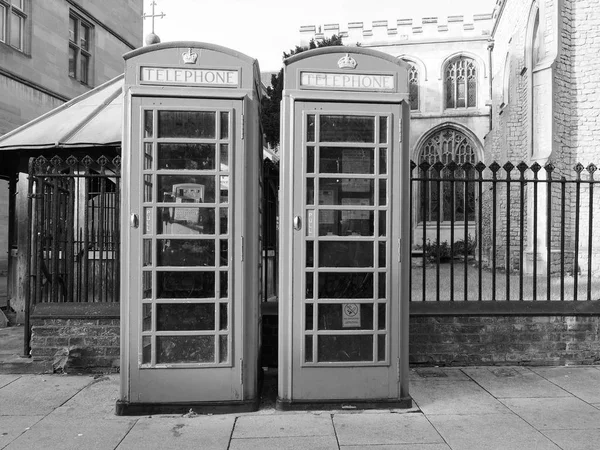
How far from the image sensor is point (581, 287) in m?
11.3

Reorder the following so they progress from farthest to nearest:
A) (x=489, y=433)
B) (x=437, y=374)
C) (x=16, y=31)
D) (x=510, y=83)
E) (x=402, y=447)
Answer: (x=510, y=83) < (x=16, y=31) < (x=437, y=374) < (x=489, y=433) < (x=402, y=447)

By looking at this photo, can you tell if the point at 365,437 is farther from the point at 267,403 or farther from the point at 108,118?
the point at 108,118

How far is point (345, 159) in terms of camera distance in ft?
15.1

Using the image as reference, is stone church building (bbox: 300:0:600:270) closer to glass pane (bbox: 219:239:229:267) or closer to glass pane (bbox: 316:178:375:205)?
glass pane (bbox: 316:178:375:205)

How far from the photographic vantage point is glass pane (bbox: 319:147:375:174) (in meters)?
4.61

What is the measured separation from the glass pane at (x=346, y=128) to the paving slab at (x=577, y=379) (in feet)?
9.98

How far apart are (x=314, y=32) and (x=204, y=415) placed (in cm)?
3230

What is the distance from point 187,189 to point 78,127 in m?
4.24

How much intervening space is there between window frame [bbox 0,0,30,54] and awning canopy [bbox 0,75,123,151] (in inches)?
334

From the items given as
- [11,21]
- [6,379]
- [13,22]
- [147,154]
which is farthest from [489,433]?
[13,22]

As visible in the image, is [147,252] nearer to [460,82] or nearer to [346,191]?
[346,191]

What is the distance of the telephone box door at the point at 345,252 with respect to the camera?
180 inches

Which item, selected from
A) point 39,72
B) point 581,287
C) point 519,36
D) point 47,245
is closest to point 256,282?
point 47,245

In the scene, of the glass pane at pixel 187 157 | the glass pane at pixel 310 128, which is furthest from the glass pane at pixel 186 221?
the glass pane at pixel 310 128
